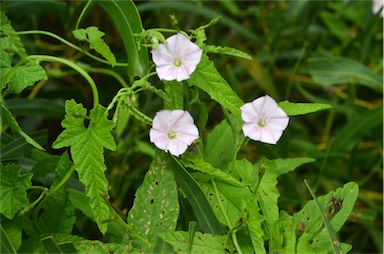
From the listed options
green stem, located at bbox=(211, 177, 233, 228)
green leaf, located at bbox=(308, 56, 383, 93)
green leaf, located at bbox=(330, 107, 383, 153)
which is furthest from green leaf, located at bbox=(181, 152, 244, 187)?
green leaf, located at bbox=(308, 56, 383, 93)

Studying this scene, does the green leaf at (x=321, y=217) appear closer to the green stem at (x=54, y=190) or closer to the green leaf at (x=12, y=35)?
the green stem at (x=54, y=190)

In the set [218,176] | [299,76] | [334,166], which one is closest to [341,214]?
[218,176]

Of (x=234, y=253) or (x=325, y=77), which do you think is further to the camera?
(x=325, y=77)

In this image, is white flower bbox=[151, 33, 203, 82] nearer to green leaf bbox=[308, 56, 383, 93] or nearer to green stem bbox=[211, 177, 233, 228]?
green stem bbox=[211, 177, 233, 228]

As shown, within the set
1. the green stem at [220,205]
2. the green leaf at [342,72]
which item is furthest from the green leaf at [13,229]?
the green leaf at [342,72]

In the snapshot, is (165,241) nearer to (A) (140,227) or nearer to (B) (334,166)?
(A) (140,227)

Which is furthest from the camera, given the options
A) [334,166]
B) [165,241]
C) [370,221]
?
[334,166]

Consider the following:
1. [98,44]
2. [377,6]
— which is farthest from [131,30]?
[377,6]
